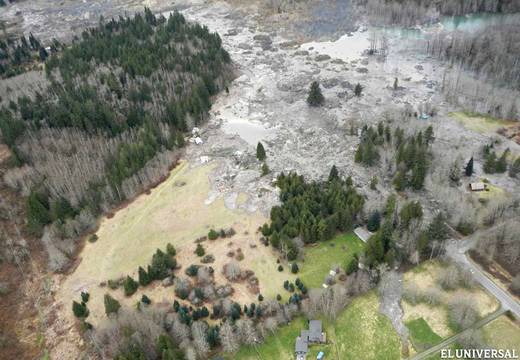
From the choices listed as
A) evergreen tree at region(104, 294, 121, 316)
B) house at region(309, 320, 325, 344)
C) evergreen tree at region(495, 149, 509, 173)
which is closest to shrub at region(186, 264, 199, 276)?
evergreen tree at region(104, 294, 121, 316)

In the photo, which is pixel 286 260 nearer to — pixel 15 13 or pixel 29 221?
pixel 29 221

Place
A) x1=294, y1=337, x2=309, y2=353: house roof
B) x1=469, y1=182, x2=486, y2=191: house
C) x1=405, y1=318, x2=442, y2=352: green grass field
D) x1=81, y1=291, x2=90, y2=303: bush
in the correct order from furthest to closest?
x1=469, y1=182, x2=486, y2=191: house
x1=81, y1=291, x2=90, y2=303: bush
x1=294, y1=337, x2=309, y2=353: house roof
x1=405, y1=318, x2=442, y2=352: green grass field

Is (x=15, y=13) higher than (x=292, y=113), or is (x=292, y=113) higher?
(x=15, y=13)

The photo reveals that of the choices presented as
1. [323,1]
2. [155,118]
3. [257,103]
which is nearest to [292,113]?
[257,103]

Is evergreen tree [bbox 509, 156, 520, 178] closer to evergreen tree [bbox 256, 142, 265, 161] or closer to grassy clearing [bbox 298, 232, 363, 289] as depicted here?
grassy clearing [bbox 298, 232, 363, 289]

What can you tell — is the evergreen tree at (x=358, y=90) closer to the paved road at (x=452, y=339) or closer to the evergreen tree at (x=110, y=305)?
the paved road at (x=452, y=339)

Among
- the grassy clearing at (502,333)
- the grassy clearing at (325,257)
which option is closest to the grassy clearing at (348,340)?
the grassy clearing at (325,257)
